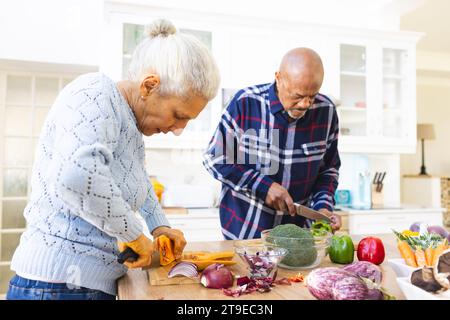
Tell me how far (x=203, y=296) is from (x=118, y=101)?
456mm

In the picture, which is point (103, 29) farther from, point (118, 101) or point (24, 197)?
point (118, 101)

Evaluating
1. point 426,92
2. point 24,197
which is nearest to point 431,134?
point 426,92

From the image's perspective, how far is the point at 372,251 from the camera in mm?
1080

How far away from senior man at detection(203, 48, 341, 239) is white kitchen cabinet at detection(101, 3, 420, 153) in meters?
1.34

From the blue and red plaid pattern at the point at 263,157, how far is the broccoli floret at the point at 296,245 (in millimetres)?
443

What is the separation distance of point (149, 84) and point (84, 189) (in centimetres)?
28

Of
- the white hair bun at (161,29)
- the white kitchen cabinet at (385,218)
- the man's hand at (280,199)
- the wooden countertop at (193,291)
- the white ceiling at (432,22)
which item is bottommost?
the white kitchen cabinet at (385,218)

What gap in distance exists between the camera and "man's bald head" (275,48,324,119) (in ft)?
A: 4.43

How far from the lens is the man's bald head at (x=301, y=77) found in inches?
53.1

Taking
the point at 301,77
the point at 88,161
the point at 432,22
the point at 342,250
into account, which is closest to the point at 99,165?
the point at 88,161

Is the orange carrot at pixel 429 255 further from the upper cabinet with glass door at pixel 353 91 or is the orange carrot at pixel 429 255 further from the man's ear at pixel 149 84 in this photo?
the upper cabinet with glass door at pixel 353 91

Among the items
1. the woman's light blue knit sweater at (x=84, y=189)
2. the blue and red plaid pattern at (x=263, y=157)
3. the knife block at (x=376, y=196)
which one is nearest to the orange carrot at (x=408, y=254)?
the blue and red plaid pattern at (x=263, y=157)

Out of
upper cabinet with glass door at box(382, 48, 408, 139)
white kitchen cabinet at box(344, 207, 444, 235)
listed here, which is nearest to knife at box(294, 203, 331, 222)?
white kitchen cabinet at box(344, 207, 444, 235)

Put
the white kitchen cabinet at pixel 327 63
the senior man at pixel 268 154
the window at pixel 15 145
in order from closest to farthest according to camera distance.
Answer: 1. the senior man at pixel 268 154
2. the white kitchen cabinet at pixel 327 63
3. the window at pixel 15 145
